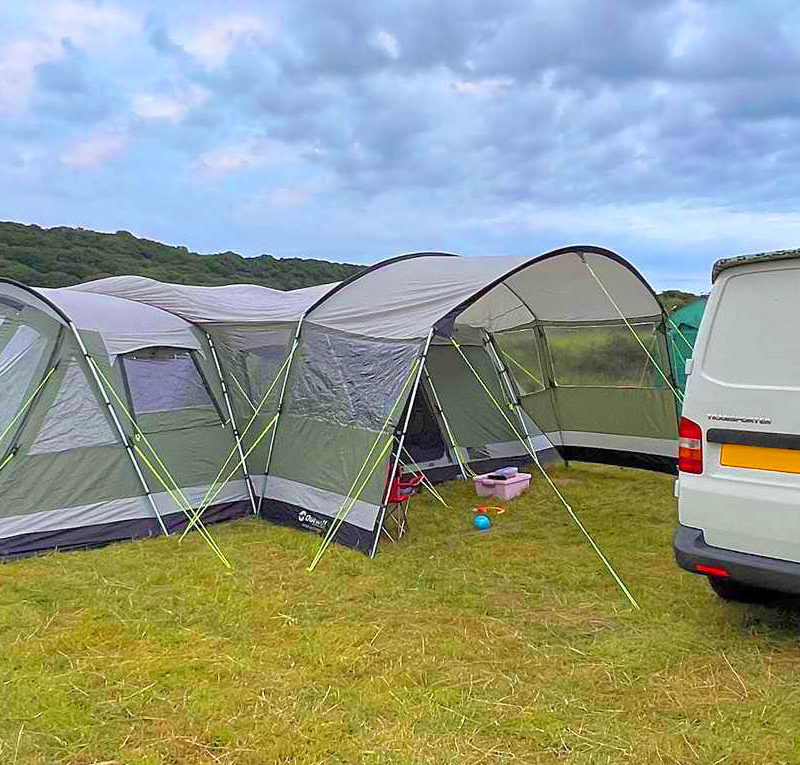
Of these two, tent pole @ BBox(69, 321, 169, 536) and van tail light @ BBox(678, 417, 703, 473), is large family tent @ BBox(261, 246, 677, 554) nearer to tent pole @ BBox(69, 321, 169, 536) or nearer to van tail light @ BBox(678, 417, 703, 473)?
tent pole @ BBox(69, 321, 169, 536)

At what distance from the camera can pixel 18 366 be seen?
656cm

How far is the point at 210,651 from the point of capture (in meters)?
4.30

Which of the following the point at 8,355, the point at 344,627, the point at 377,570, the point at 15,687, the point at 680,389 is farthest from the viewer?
the point at 680,389

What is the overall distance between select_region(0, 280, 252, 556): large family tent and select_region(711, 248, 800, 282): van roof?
4618mm

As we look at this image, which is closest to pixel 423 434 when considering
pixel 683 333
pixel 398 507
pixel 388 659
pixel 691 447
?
pixel 398 507

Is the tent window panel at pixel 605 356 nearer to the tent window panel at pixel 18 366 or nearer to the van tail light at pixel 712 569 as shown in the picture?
the van tail light at pixel 712 569

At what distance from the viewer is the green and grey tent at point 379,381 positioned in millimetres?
6281

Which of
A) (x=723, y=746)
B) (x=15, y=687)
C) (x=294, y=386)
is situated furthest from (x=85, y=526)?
(x=723, y=746)

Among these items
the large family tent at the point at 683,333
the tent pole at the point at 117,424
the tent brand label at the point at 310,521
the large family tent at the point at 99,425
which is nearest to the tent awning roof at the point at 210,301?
the large family tent at the point at 99,425

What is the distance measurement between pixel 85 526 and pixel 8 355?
1578 millimetres

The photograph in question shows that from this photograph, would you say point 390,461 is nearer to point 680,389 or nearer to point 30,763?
point 30,763

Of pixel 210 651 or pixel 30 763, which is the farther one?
pixel 210 651

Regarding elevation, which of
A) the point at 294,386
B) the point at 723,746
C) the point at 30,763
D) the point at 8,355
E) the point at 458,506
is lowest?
the point at 458,506

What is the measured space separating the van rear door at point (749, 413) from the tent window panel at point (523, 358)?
17.6 feet
